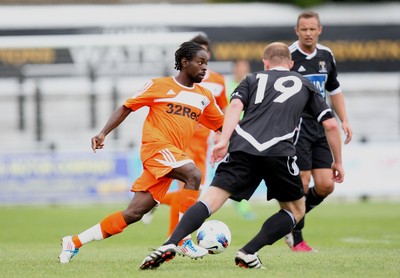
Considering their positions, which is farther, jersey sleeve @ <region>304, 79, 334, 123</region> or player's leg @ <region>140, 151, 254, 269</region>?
jersey sleeve @ <region>304, 79, 334, 123</region>

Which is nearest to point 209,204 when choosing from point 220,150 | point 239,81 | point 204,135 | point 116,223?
point 220,150

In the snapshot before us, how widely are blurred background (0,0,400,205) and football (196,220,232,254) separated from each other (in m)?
12.1

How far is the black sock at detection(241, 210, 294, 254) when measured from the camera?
7.53 m

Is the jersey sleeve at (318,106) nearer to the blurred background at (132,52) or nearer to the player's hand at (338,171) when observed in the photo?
the player's hand at (338,171)

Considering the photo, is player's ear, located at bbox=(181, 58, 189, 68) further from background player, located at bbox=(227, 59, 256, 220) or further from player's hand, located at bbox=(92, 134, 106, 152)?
background player, located at bbox=(227, 59, 256, 220)

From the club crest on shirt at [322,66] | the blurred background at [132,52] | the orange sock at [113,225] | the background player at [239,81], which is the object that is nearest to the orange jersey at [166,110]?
the orange sock at [113,225]

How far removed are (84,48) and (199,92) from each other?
19.4 meters

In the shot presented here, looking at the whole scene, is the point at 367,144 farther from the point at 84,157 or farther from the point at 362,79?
the point at 362,79

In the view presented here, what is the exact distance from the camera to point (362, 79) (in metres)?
30.2

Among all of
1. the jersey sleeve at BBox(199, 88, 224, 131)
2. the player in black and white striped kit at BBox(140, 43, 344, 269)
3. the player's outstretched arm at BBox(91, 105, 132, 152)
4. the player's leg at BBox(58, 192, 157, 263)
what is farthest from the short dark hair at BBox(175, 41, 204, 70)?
the player's leg at BBox(58, 192, 157, 263)

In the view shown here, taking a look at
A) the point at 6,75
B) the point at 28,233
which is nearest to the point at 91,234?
the point at 28,233

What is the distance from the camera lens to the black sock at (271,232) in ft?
24.7

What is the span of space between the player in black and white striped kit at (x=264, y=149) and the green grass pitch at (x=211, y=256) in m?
0.38

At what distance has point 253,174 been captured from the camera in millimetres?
7559
